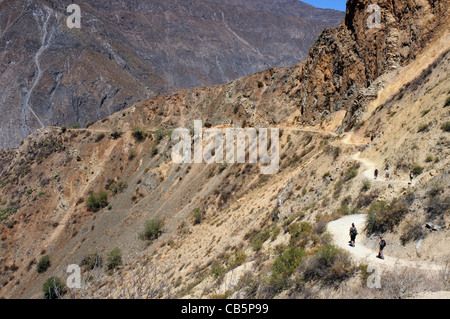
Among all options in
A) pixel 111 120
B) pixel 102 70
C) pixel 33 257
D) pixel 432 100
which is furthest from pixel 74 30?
pixel 432 100

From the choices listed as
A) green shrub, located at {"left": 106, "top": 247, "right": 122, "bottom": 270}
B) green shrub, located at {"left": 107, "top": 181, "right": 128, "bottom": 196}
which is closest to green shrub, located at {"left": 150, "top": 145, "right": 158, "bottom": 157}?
green shrub, located at {"left": 107, "top": 181, "right": 128, "bottom": 196}

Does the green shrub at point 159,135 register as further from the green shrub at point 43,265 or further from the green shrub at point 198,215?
the green shrub at point 43,265

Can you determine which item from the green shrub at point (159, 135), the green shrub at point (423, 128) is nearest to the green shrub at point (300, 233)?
the green shrub at point (423, 128)

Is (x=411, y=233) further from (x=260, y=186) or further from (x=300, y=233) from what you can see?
(x=260, y=186)

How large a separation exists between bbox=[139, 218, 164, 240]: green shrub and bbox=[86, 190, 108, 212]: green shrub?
12.8 meters

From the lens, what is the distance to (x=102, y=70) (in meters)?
124

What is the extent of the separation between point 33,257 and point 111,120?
2790 centimetres

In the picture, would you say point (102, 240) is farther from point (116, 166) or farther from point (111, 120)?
point (111, 120)

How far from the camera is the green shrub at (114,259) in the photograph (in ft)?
94.3

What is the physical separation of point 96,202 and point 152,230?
15.0 metres

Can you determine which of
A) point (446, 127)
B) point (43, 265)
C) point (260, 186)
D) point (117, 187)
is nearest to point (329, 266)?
point (446, 127)

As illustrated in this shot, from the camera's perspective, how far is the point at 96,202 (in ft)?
139

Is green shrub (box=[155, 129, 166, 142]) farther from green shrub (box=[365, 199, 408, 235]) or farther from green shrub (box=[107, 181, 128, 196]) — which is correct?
green shrub (box=[365, 199, 408, 235])

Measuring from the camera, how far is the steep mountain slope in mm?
10469
